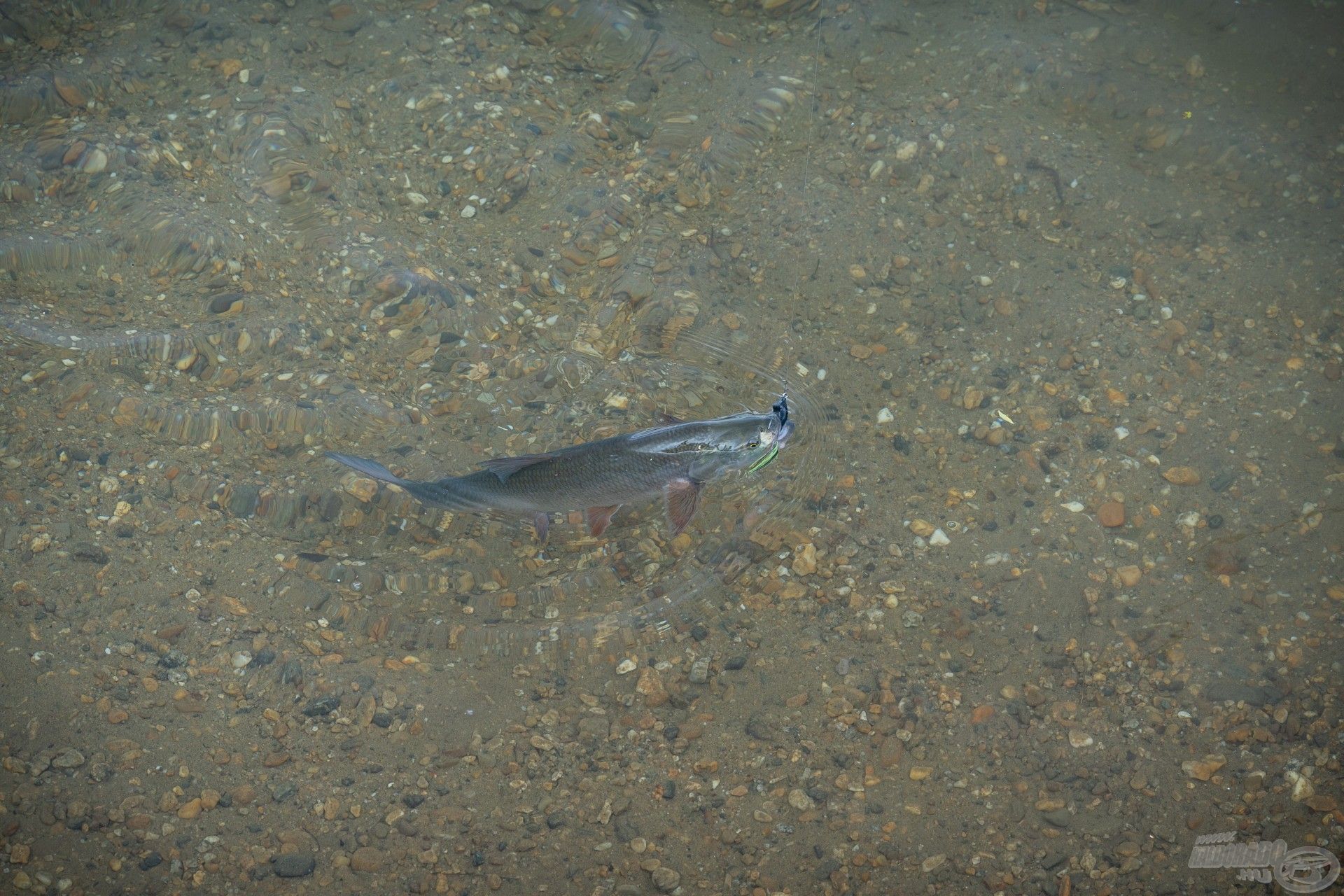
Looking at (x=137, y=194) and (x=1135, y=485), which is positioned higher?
(x=137, y=194)

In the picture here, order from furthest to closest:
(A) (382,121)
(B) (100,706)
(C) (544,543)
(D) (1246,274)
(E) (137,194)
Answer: (A) (382,121) < (E) (137,194) < (D) (1246,274) < (C) (544,543) < (B) (100,706)

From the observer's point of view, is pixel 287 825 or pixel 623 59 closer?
pixel 287 825

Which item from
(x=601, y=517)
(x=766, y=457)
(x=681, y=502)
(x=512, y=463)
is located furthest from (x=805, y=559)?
(x=512, y=463)

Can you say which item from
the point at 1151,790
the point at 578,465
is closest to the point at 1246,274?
the point at 1151,790

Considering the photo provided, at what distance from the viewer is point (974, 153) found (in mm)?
4879

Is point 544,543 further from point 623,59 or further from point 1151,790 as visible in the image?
point 623,59

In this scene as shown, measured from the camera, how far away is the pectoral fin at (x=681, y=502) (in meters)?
3.33

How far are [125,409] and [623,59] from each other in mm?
3316

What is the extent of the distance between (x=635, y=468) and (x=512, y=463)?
1.46ft

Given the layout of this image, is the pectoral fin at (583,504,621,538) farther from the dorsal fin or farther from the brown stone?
the brown stone

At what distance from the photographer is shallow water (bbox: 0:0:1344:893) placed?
300cm

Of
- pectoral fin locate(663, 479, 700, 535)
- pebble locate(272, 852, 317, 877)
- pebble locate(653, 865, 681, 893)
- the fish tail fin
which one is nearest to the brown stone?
pectoral fin locate(663, 479, 700, 535)

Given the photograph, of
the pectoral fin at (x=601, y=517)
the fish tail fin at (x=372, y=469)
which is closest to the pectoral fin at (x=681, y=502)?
the pectoral fin at (x=601, y=517)

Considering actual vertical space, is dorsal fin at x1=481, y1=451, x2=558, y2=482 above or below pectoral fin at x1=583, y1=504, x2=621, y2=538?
above
